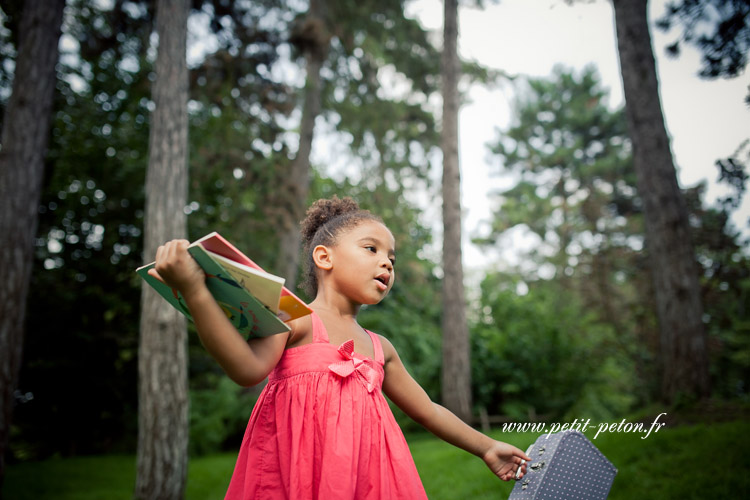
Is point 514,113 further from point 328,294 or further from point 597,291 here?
point 328,294

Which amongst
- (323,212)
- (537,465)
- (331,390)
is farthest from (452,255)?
(331,390)

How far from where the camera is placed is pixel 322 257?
1.85 meters

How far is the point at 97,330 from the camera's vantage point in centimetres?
860

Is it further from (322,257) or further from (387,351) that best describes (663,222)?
(322,257)

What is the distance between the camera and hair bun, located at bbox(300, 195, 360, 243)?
6.83 feet

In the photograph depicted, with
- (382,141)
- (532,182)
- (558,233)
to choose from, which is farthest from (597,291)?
(382,141)

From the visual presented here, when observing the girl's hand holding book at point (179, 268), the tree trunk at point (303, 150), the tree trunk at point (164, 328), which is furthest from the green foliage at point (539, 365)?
the girl's hand holding book at point (179, 268)

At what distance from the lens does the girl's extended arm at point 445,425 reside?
1745 millimetres

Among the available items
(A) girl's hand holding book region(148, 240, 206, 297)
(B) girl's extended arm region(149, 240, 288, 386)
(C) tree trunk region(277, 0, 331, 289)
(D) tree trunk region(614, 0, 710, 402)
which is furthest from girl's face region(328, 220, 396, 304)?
(C) tree trunk region(277, 0, 331, 289)

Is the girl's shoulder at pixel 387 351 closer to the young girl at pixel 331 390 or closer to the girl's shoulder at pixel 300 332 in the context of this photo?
the young girl at pixel 331 390

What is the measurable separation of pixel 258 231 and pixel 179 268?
826 centimetres

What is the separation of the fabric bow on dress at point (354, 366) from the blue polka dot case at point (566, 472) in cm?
60

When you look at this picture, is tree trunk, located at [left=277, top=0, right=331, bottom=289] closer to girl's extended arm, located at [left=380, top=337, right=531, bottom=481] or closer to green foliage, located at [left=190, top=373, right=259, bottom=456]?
green foliage, located at [left=190, top=373, right=259, bottom=456]

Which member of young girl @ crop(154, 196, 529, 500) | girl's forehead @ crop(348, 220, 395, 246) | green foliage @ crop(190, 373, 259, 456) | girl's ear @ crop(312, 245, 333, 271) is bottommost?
green foliage @ crop(190, 373, 259, 456)
